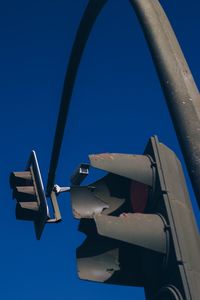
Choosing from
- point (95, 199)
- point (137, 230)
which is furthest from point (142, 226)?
point (95, 199)

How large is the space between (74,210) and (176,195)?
50cm

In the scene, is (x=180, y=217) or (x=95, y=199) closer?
(x=180, y=217)

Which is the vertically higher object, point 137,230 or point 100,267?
point 137,230

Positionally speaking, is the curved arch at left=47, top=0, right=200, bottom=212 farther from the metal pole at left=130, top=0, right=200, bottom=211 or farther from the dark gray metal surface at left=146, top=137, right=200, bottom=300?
the dark gray metal surface at left=146, top=137, right=200, bottom=300

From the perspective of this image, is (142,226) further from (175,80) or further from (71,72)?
(71,72)

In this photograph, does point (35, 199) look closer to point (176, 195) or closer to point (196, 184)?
point (176, 195)

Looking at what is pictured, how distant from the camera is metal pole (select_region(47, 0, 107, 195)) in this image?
3369 millimetres

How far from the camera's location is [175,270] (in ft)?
6.88

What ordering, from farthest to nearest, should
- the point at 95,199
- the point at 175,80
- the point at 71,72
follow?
the point at 71,72 < the point at 95,199 < the point at 175,80

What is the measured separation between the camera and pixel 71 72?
13.3 ft

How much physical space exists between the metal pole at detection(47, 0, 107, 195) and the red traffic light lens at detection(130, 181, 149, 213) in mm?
1195

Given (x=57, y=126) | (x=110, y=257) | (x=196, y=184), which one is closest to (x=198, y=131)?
(x=196, y=184)

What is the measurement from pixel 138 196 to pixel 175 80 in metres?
0.62

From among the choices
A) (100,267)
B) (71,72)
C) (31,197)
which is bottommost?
(100,267)
